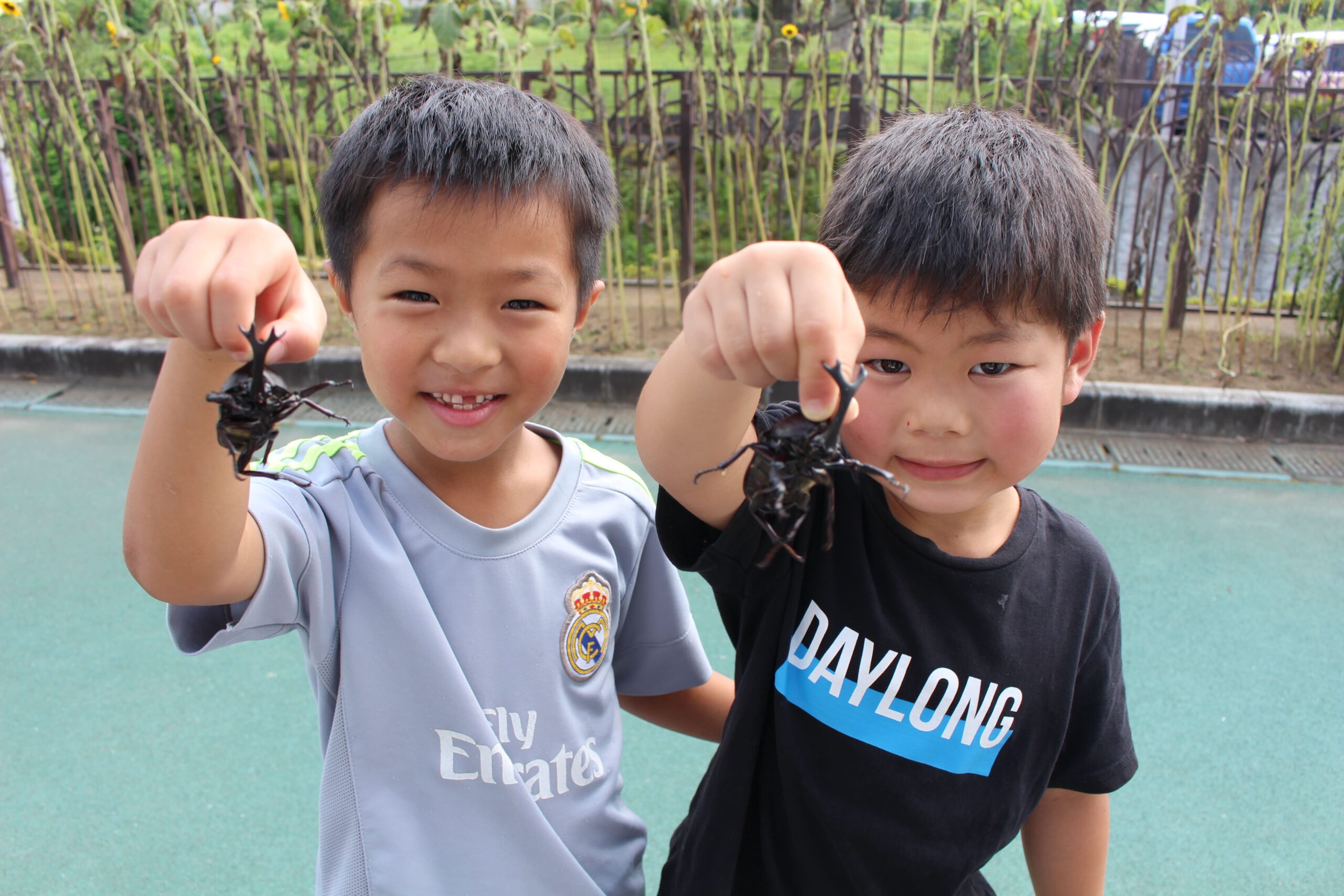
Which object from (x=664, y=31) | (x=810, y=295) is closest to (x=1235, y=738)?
(x=810, y=295)

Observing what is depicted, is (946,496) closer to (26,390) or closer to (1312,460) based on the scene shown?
(1312,460)

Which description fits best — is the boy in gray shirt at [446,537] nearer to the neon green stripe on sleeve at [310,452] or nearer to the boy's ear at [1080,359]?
the neon green stripe on sleeve at [310,452]

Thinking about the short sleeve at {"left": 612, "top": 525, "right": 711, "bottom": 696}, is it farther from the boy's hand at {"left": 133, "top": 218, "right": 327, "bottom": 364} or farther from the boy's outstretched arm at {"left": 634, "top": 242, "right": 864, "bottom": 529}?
the boy's hand at {"left": 133, "top": 218, "right": 327, "bottom": 364}

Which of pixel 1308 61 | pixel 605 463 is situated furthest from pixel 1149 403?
pixel 605 463

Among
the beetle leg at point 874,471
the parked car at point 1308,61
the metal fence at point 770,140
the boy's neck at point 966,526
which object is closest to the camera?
the beetle leg at point 874,471

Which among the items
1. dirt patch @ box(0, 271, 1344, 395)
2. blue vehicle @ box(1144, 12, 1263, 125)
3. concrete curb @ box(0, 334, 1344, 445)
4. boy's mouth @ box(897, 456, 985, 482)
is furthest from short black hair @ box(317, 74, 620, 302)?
blue vehicle @ box(1144, 12, 1263, 125)

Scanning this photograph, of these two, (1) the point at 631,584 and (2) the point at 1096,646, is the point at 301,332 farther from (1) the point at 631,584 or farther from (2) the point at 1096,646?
(2) the point at 1096,646

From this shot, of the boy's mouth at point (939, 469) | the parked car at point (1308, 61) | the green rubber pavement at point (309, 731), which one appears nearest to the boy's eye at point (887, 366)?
the boy's mouth at point (939, 469)
